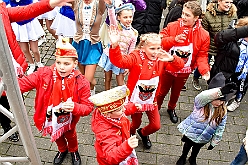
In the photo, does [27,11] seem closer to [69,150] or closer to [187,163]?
[69,150]

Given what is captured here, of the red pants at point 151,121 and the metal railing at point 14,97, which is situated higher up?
the metal railing at point 14,97

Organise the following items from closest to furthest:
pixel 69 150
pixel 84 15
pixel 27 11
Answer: pixel 27 11
pixel 69 150
pixel 84 15

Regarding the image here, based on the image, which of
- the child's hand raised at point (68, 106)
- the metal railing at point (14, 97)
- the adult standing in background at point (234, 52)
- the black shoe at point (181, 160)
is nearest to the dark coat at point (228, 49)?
the adult standing in background at point (234, 52)

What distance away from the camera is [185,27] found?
4.41 meters

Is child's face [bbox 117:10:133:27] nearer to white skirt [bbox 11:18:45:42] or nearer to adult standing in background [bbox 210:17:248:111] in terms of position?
adult standing in background [bbox 210:17:248:111]

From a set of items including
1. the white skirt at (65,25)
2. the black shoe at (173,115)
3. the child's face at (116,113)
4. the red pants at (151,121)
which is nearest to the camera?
the child's face at (116,113)

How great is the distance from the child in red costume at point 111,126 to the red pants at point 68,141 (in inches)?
34.1

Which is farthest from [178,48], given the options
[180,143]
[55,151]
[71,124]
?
[55,151]

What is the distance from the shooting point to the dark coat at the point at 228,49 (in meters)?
4.32

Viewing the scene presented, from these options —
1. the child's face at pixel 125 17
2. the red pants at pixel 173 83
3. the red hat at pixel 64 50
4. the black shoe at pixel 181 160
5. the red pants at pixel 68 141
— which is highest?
the child's face at pixel 125 17

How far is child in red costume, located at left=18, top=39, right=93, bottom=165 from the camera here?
3500 mm

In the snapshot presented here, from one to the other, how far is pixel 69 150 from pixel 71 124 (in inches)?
21.1

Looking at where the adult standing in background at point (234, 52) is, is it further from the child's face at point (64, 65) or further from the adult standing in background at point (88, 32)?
the child's face at point (64, 65)

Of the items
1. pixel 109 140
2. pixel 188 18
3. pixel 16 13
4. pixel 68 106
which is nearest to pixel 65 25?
pixel 16 13
